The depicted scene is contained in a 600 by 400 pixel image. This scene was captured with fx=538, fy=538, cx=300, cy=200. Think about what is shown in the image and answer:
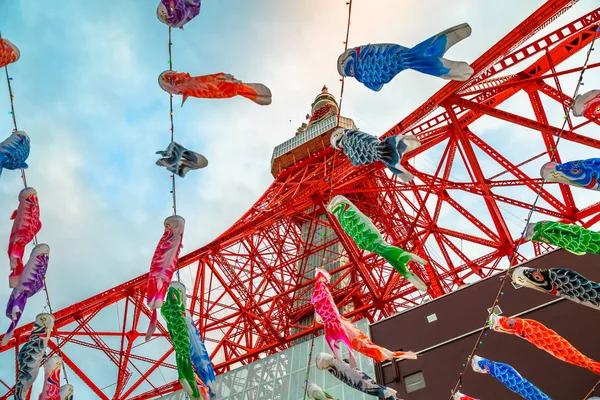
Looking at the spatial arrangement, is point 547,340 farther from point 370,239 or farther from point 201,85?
point 201,85

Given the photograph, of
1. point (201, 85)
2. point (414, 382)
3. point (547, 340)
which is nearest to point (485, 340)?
point (414, 382)

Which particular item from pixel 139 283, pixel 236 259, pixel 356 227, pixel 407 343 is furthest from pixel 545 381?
pixel 236 259

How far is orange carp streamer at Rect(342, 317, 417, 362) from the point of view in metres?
7.82

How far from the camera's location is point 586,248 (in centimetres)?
715

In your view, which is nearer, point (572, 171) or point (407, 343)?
point (572, 171)

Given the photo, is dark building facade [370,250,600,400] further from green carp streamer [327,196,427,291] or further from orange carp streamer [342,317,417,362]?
green carp streamer [327,196,427,291]

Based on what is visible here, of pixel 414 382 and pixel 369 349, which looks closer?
pixel 369 349

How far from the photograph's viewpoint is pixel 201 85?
850 cm

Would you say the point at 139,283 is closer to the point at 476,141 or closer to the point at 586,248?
the point at 476,141

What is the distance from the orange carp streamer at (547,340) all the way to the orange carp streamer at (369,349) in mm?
1550

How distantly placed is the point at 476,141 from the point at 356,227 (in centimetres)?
708

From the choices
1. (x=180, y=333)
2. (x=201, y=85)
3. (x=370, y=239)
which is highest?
(x=201, y=85)

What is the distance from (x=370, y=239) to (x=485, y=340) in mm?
4948

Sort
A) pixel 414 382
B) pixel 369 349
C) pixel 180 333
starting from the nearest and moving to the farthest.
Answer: pixel 369 349 → pixel 180 333 → pixel 414 382
